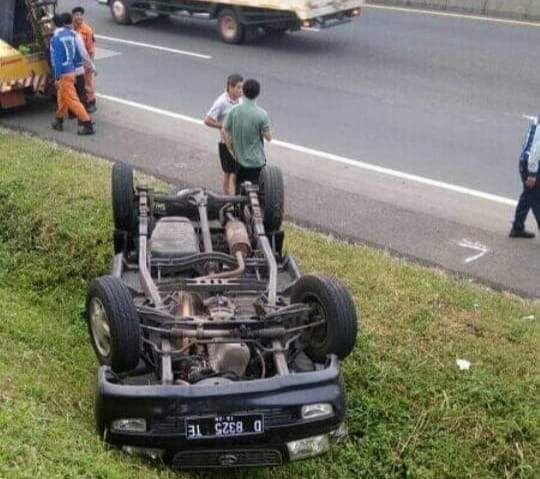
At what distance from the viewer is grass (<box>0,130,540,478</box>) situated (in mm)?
4930

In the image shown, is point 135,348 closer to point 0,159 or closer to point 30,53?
point 0,159

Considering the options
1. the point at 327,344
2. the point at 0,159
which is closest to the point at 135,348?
the point at 327,344

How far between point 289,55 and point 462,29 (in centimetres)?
488

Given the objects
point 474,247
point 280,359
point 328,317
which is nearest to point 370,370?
point 328,317

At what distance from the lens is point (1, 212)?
340 inches

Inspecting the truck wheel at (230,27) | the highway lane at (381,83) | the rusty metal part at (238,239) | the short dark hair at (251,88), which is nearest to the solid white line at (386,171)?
the highway lane at (381,83)

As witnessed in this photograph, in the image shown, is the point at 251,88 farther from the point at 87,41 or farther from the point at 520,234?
the point at 87,41

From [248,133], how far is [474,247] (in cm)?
262

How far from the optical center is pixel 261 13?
1723cm

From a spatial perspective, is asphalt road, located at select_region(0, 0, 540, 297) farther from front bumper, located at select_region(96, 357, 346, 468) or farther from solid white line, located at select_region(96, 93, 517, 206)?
front bumper, located at select_region(96, 357, 346, 468)

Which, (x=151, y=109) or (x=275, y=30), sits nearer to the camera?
(x=151, y=109)

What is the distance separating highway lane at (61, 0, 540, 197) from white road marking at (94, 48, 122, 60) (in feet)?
0.81

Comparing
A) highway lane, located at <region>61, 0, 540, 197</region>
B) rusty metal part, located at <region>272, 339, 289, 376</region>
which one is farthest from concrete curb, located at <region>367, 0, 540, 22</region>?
rusty metal part, located at <region>272, 339, 289, 376</region>

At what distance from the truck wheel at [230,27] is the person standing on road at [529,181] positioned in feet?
32.3
